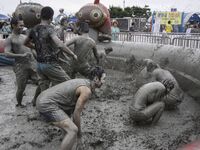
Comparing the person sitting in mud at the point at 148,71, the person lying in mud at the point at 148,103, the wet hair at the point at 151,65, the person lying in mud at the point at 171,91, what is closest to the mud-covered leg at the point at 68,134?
the person lying in mud at the point at 148,103

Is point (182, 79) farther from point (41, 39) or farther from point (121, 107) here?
point (41, 39)

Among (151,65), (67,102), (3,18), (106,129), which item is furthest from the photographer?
(3,18)

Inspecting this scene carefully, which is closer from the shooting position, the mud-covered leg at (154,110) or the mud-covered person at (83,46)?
the mud-covered leg at (154,110)

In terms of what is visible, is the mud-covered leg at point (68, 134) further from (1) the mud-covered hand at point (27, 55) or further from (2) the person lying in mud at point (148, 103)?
(1) the mud-covered hand at point (27, 55)

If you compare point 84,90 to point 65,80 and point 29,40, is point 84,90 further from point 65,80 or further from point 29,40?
point 29,40

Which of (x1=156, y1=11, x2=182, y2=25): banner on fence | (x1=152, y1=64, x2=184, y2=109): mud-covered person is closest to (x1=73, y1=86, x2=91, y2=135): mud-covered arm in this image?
(x1=152, y1=64, x2=184, y2=109): mud-covered person

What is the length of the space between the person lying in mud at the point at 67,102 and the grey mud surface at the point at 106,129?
0.82 m

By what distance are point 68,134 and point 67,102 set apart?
447 mm

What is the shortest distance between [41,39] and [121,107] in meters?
2.55

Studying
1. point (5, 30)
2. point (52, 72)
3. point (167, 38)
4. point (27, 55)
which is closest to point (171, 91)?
point (52, 72)

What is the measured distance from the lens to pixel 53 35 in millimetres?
5098

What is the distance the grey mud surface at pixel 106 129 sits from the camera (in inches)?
189

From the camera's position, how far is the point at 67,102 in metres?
4.06

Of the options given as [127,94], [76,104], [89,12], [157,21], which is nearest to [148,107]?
[76,104]
